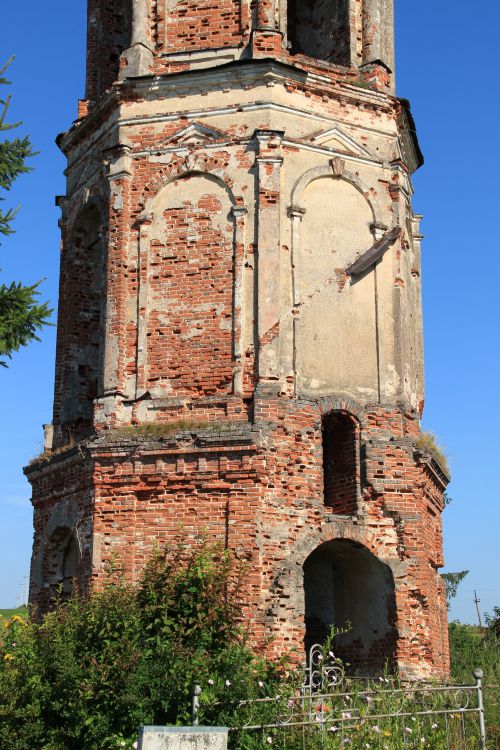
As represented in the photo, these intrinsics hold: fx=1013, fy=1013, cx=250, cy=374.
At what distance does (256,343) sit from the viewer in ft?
43.4

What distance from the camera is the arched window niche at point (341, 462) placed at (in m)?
13.4

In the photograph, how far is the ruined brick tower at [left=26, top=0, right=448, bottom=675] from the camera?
12781mm

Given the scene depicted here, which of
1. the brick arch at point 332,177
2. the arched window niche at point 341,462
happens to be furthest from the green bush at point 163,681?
the brick arch at point 332,177

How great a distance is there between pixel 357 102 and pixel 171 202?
313 cm

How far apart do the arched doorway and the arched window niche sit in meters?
0.54

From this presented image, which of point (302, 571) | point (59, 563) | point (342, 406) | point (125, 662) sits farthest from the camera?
point (59, 563)

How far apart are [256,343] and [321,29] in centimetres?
603

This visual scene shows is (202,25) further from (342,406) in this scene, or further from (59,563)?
(59,563)

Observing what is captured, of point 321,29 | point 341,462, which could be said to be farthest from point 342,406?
point 321,29

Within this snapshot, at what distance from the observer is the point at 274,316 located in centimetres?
1328

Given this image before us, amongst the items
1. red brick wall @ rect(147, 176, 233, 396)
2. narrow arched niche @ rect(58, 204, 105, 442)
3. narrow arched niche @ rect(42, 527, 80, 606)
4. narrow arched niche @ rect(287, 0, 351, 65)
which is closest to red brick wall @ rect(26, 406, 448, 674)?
red brick wall @ rect(147, 176, 233, 396)

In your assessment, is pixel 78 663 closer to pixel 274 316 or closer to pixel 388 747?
pixel 388 747

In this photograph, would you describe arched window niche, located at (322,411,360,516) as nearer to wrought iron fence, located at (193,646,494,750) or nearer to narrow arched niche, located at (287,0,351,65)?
wrought iron fence, located at (193,646,494,750)

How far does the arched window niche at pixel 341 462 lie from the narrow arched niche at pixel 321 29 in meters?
5.59
